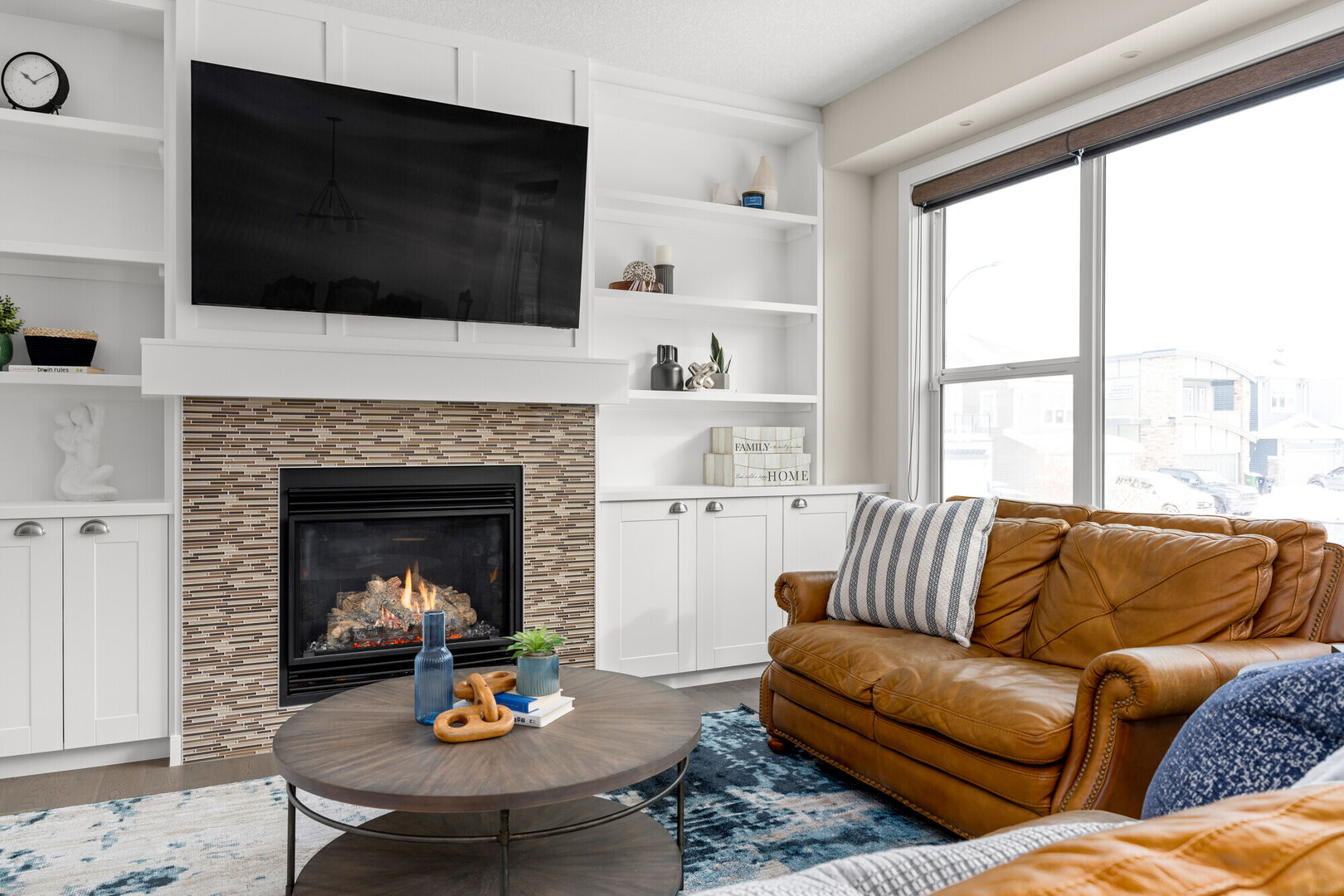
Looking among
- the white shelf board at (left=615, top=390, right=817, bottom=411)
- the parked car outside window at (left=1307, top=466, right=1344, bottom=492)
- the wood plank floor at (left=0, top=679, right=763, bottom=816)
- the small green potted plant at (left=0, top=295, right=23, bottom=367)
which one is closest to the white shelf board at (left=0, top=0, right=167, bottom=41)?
the small green potted plant at (left=0, top=295, right=23, bottom=367)

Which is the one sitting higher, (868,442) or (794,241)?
(794,241)

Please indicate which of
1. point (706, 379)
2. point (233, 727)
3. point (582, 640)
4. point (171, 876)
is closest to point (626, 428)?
point (706, 379)

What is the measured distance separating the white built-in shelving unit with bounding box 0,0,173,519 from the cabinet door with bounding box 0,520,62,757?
0.19m

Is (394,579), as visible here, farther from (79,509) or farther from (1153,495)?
(1153,495)

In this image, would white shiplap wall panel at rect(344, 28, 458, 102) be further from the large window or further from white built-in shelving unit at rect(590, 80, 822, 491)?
the large window

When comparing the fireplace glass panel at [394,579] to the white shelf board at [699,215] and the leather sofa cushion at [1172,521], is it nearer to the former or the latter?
the white shelf board at [699,215]

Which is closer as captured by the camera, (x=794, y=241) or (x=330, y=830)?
(x=330, y=830)

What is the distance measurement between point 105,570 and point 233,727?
27.8 inches

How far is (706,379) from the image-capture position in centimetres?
397

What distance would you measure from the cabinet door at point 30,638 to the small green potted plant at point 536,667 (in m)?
1.86

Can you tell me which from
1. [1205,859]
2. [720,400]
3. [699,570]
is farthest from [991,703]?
[720,400]

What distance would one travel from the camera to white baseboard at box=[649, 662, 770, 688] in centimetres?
379

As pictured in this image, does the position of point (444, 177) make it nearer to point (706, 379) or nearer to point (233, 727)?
point (706, 379)

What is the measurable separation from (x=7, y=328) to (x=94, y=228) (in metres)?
0.51
